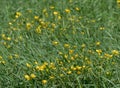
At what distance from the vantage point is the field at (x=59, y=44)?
3.35 m

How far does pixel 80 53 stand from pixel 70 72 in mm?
379

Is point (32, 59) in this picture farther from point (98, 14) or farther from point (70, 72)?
point (98, 14)

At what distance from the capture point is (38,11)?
4.95 metres

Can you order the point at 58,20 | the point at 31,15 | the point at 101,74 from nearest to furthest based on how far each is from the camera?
the point at 101,74, the point at 58,20, the point at 31,15

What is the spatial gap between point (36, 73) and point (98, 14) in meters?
1.53

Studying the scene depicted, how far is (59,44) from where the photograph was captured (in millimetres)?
3912

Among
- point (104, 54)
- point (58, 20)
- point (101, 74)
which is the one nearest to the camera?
point (101, 74)

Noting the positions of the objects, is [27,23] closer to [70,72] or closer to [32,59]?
[32,59]

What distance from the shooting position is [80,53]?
364 centimetres

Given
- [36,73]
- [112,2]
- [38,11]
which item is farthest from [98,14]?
[36,73]

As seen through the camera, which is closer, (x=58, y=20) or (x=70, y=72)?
(x=70, y=72)

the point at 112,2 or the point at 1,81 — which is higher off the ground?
the point at 112,2

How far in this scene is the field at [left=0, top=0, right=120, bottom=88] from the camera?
3350 mm

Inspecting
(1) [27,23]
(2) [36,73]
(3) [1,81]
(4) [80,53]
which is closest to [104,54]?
(4) [80,53]
